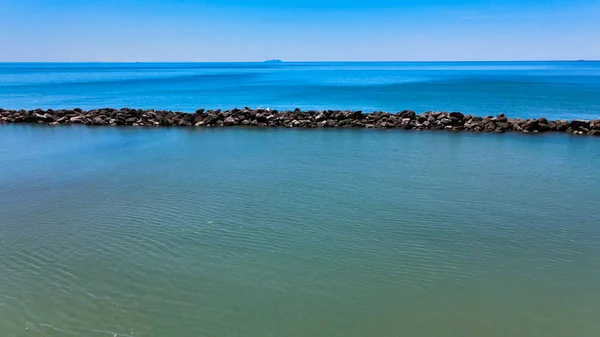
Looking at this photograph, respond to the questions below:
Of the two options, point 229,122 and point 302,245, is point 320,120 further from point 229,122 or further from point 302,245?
point 302,245

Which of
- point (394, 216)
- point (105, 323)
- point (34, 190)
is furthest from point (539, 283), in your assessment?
point (34, 190)

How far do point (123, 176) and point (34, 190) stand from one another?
2.93 m

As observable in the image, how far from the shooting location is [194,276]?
890 centimetres

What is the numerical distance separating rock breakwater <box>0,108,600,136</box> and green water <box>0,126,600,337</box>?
23.8ft

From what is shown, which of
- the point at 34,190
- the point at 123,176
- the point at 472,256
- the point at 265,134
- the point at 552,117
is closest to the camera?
the point at 472,256

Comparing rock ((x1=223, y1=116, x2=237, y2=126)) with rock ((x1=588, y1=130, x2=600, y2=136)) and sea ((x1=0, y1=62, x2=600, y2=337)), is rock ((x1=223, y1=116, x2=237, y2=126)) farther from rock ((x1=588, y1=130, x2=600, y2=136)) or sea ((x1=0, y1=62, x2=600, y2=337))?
rock ((x1=588, y1=130, x2=600, y2=136))

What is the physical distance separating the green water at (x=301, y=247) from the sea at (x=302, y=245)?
4 centimetres

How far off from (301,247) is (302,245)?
4.8 inches

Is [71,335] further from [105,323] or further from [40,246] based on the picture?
[40,246]

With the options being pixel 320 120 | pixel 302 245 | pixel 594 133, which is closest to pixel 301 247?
Answer: pixel 302 245

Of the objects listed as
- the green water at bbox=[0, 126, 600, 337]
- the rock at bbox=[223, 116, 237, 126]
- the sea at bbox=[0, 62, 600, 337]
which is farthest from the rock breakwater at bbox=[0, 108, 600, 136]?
the green water at bbox=[0, 126, 600, 337]

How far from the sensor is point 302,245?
10.3m

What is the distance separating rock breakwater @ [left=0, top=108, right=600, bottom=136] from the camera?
2589cm

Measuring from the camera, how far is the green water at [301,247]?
7.57 m
